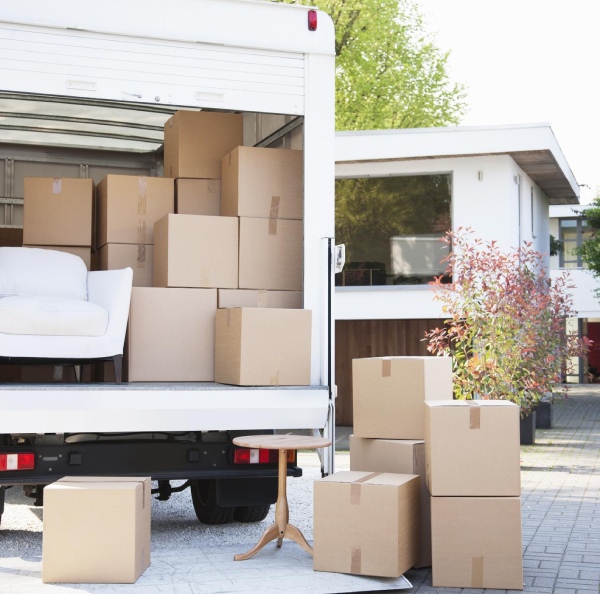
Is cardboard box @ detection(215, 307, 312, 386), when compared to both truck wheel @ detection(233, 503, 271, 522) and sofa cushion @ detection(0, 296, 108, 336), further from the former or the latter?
truck wheel @ detection(233, 503, 271, 522)

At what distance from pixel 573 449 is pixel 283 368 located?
718cm

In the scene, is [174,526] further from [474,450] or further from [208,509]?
[474,450]

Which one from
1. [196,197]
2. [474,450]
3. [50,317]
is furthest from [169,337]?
[474,450]

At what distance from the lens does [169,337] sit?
243 inches

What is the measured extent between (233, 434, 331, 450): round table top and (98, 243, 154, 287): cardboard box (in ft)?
5.74

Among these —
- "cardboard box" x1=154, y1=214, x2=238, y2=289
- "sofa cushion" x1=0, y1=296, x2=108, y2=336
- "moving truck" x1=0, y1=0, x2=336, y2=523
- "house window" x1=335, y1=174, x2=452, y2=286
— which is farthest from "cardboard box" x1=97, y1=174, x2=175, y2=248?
"house window" x1=335, y1=174, x2=452, y2=286

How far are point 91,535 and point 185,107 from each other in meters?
2.43

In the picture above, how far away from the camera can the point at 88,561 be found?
5.01 m

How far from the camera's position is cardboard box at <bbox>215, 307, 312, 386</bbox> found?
5.82 metres

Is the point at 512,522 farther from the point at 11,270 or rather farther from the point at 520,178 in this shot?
the point at 520,178

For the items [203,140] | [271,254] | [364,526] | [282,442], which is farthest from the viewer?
[203,140]

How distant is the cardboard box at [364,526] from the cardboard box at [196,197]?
2.45 metres

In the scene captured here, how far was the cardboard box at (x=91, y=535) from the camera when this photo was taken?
5.00 m

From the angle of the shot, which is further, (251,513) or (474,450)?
(251,513)
